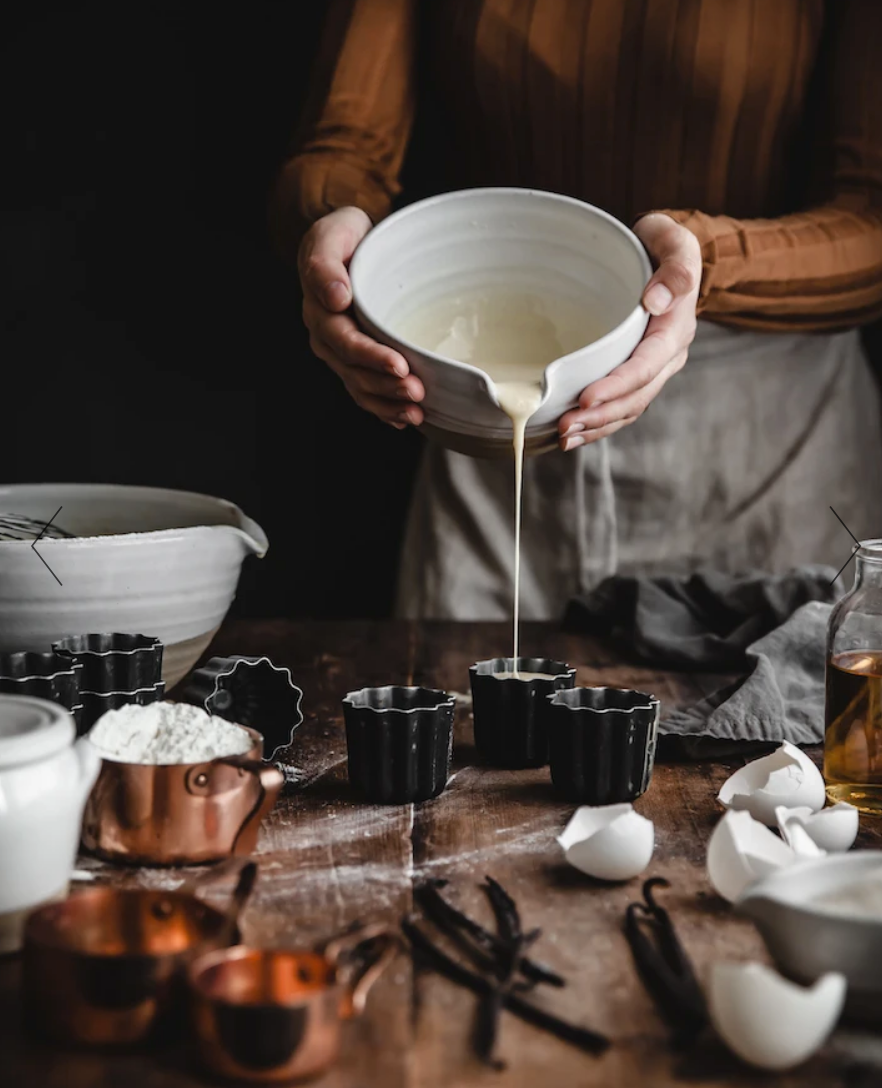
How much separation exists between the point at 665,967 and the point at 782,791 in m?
0.33

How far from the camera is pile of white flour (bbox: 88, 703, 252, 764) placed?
99cm

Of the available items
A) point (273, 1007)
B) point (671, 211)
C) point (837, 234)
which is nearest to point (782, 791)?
point (273, 1007)

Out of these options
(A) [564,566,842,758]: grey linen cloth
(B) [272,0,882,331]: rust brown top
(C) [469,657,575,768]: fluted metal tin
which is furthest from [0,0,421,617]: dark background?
(C) [469,657,575,768]: fluted metal tin

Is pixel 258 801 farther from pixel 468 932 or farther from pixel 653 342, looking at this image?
pixel 653 342

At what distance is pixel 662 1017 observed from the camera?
0.76 metres

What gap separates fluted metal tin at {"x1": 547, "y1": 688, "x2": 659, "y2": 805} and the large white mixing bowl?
429 millimetres

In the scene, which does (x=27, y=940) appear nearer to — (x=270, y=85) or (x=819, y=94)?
(x=819, y=94)

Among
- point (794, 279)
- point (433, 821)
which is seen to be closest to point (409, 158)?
point (794, 279)

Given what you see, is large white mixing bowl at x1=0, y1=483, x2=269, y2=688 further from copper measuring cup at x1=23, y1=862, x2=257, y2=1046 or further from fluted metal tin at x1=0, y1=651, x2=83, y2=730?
copper measuring cup at x1=23, y1=862, x2=257, y2=1046

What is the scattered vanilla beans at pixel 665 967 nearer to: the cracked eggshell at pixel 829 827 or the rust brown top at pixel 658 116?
the cracked eggshell at pixel 829 827

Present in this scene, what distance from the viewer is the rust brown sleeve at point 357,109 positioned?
1.86 metres

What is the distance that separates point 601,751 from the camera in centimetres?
112

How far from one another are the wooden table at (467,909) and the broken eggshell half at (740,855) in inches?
0.9

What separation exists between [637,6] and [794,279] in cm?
46
